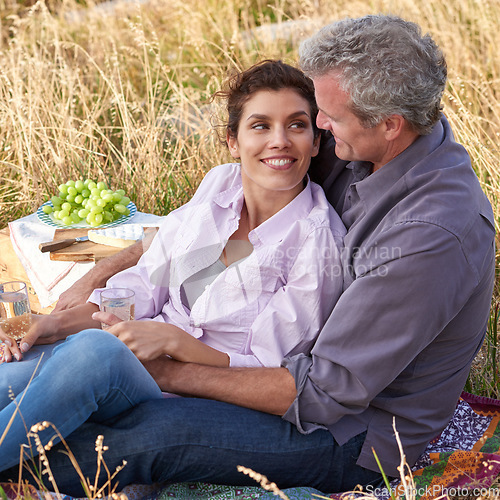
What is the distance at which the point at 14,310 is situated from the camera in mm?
2607

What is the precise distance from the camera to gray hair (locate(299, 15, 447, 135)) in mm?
2266

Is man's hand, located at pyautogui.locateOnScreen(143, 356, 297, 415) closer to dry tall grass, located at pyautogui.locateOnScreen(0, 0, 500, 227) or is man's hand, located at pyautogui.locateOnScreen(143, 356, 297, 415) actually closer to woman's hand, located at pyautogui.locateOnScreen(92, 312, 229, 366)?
woman's hand, located at pyautogui.locateOnScreen(92, 312, 229, 366)

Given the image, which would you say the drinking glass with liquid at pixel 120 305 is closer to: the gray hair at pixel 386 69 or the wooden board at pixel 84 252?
the wooden board at pixel 84 252

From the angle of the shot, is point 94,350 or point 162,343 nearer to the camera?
point 94,350

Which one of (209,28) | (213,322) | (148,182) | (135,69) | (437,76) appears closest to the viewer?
(437,76)

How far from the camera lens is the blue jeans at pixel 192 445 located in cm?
222

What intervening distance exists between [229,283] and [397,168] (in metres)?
0.80

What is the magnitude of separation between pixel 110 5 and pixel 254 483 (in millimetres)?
7926

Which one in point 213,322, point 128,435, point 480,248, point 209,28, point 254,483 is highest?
point 209,28

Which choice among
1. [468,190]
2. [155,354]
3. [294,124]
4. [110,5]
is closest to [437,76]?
[468,190]

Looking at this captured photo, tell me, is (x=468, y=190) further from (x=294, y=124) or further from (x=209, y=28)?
(x=209, y=28)

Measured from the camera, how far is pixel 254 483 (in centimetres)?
235

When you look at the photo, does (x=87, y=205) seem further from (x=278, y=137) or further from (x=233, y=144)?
(x=278, y=137)

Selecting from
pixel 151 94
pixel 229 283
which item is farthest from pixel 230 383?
pixel 151 94
